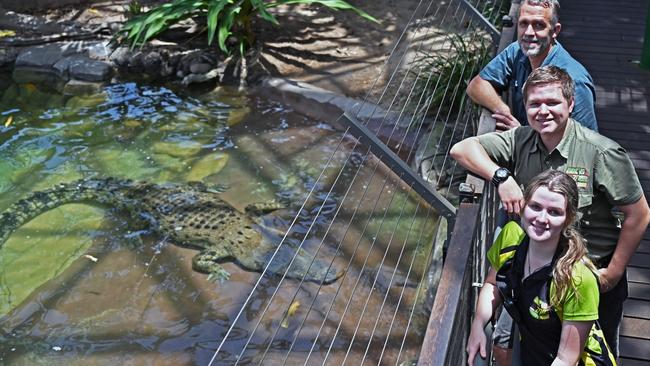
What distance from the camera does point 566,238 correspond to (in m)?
2.01

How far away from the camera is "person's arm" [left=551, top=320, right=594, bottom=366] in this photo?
1.98 meters

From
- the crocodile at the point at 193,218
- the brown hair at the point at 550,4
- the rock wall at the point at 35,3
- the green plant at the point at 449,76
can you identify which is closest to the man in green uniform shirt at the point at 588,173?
the brown hair at the point at 550,4

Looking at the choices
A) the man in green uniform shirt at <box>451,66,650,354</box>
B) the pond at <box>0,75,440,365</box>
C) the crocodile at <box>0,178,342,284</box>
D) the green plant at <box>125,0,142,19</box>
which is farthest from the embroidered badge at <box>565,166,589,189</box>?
the green plant at <box>125,0,142,19</box>

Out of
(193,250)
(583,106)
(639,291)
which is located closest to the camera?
(583,106)

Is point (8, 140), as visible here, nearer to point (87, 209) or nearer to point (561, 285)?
point (87, 209)

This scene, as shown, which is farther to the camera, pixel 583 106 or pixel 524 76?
pixel 524 76

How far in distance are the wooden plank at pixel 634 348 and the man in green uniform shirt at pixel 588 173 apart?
431 millimetres

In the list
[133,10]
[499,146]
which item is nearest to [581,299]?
[499,146]

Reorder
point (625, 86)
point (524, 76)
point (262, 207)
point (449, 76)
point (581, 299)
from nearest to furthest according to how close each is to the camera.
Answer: point (581, 299) → point (524, 76) → point (625, 86) → point (262, 207) → point (449, 76)

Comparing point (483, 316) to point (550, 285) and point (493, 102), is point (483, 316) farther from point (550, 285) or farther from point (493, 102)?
point (493, 102)

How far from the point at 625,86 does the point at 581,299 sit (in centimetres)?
323

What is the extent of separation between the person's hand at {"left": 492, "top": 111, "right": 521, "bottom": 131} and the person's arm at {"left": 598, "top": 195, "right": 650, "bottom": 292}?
73 centimetres

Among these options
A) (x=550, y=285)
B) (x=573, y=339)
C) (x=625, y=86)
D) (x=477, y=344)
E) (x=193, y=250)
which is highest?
(x=550, y=285)

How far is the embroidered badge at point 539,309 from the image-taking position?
6.69 feet
